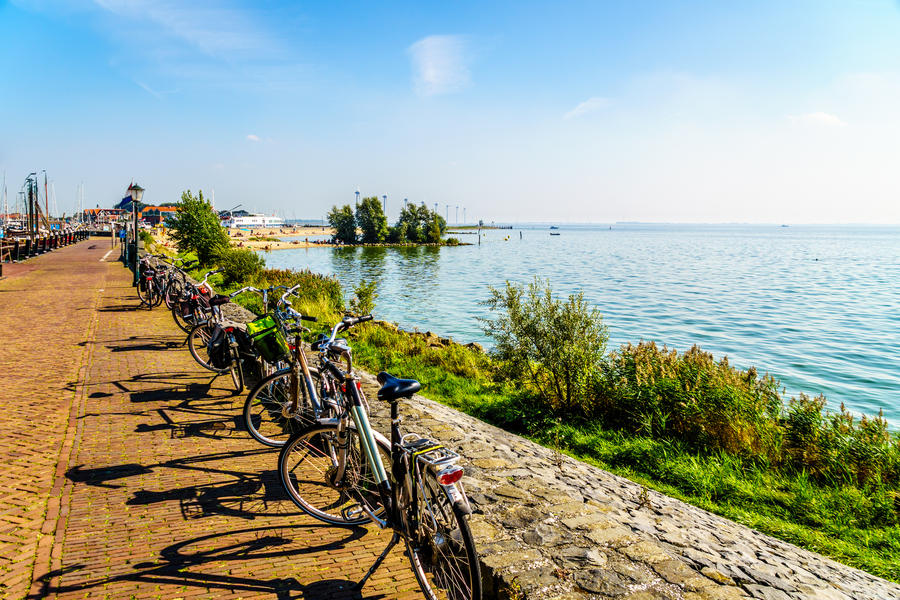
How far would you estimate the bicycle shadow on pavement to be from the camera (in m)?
3.18

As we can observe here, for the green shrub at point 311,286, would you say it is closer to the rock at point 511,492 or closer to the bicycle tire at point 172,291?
the bicycle tire at point 172,291

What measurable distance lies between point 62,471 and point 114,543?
1613 millimetres

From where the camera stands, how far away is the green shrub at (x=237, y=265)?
66.5 ft

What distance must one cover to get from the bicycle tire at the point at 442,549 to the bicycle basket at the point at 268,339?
2925 millimetres

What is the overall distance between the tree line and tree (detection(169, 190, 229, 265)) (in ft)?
276

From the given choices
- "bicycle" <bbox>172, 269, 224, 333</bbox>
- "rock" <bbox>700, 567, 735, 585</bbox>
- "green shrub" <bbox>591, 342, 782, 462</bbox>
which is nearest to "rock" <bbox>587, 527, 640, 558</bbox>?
"rock" <bbox>700, 567, 735, 585</bbox>

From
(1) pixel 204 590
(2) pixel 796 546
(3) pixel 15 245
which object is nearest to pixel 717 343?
(2) pixel 796 546

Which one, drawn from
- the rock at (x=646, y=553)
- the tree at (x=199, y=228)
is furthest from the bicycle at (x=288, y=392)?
the tree at (x=199, y=228)

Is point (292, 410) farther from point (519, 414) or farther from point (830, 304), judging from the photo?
point (830, 304)

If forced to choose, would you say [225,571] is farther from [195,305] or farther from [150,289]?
[150,289]

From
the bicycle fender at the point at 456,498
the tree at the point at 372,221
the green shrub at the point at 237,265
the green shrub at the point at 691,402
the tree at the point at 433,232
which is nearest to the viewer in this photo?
the bicycle fender at the point at 456,498

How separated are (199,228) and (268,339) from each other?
2114cm

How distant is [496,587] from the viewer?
3000 mm

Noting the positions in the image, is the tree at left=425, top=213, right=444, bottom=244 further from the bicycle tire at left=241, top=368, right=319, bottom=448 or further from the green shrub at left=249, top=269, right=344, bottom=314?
the bicycle tire at left=241, top=368, right=319, bottom=448
